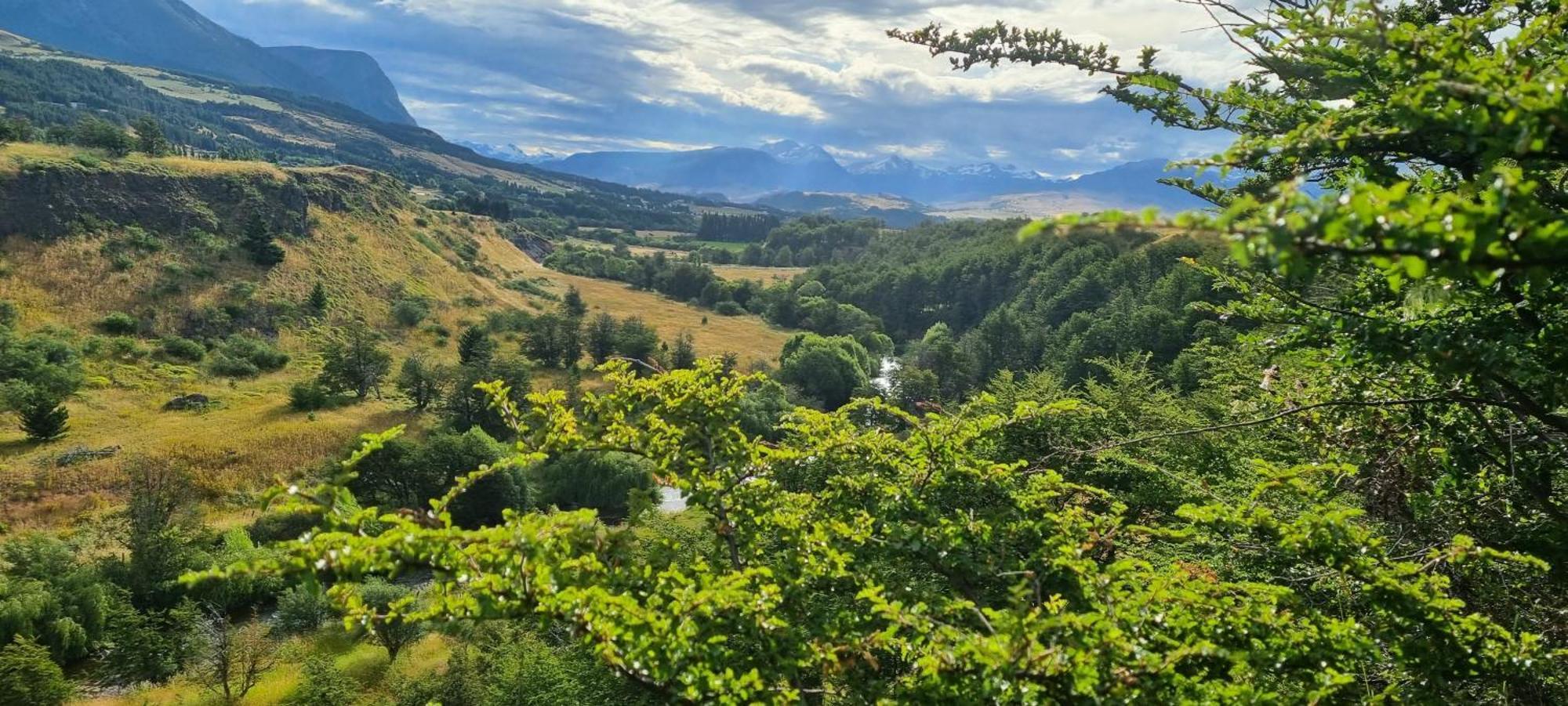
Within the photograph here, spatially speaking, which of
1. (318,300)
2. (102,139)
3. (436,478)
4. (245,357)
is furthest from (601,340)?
(102,139)

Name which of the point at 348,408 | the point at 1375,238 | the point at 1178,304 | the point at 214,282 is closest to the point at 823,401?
→ the point at 1178,304

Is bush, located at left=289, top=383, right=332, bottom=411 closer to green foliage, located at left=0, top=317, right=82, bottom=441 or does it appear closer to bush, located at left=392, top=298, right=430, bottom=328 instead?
green foliage, located at left=0, top=317, right=82, bottom=441

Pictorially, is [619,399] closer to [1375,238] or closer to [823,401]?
[1375,238]

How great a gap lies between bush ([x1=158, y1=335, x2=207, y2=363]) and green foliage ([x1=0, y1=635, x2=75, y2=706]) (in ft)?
120

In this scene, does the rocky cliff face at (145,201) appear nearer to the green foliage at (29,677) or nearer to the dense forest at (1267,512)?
the green foliage at (29,677)

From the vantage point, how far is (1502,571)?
6594 millimetres

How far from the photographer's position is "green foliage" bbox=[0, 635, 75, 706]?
65.5ft

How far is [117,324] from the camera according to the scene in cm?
5197

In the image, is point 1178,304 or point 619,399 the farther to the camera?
point 1178,304

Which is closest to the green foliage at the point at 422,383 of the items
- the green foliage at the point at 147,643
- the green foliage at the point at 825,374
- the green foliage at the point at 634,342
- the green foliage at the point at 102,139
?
the green foliage at the point at 634,342

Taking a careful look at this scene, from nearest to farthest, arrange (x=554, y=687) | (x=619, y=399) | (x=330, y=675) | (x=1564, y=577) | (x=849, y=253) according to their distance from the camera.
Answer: (x=1564, y=577), (x=619, y=399), (x=554, y=687), (x=330, y=675), (x=849, y=253)

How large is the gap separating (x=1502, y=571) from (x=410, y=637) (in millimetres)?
31991

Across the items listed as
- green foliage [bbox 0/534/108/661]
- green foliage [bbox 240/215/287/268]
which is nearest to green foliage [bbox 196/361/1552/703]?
green foliage [bbox 0/534/108/661]

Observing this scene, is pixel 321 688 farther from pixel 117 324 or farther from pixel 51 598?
pixel 117 324
